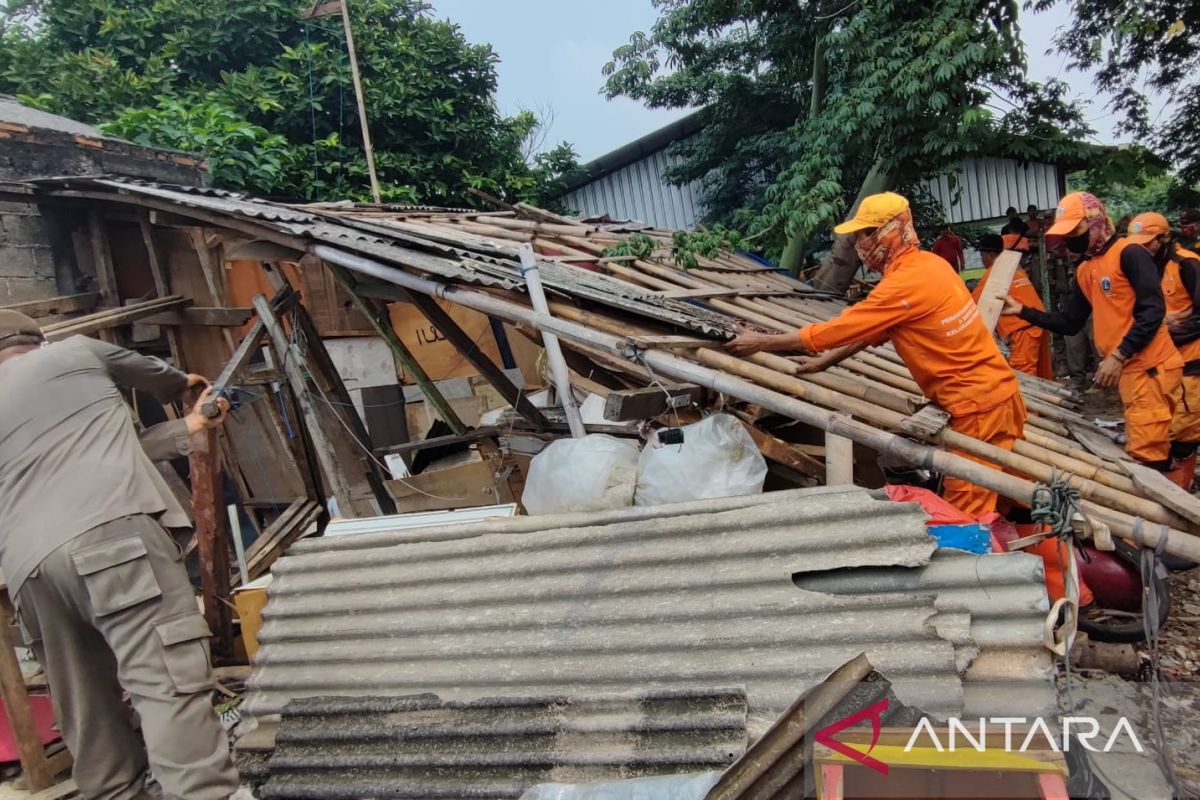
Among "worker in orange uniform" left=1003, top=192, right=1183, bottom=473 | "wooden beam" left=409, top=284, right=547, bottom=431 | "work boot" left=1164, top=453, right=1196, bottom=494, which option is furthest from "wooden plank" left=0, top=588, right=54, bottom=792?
"work boot" left=1164, top=453, right=1196, bottom=494

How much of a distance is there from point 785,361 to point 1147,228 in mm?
2364

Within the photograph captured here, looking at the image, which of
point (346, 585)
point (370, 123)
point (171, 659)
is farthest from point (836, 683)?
point (370, 123)

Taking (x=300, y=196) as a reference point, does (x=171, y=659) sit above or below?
below

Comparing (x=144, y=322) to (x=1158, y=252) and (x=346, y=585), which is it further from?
(x=1158, y=252)

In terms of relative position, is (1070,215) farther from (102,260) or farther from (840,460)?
(102,260)

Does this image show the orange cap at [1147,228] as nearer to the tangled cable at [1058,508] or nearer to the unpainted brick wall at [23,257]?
the tangled cable at [1058,508]

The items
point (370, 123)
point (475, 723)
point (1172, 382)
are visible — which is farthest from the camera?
point (370, 123)

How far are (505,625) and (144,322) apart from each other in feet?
14.8

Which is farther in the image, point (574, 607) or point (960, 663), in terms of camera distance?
point (574, 607)

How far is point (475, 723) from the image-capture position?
2393mm

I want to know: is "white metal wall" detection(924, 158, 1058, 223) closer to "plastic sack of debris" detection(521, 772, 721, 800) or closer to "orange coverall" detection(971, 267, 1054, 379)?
"orange coverall" detection(971, 267, 1054, 379)

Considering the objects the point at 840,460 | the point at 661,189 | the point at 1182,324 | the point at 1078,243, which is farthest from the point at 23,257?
the point at 661,189

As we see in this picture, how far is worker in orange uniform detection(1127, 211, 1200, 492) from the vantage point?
3797 mm

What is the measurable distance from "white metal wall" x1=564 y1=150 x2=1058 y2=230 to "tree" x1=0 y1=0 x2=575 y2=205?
2.62 m
